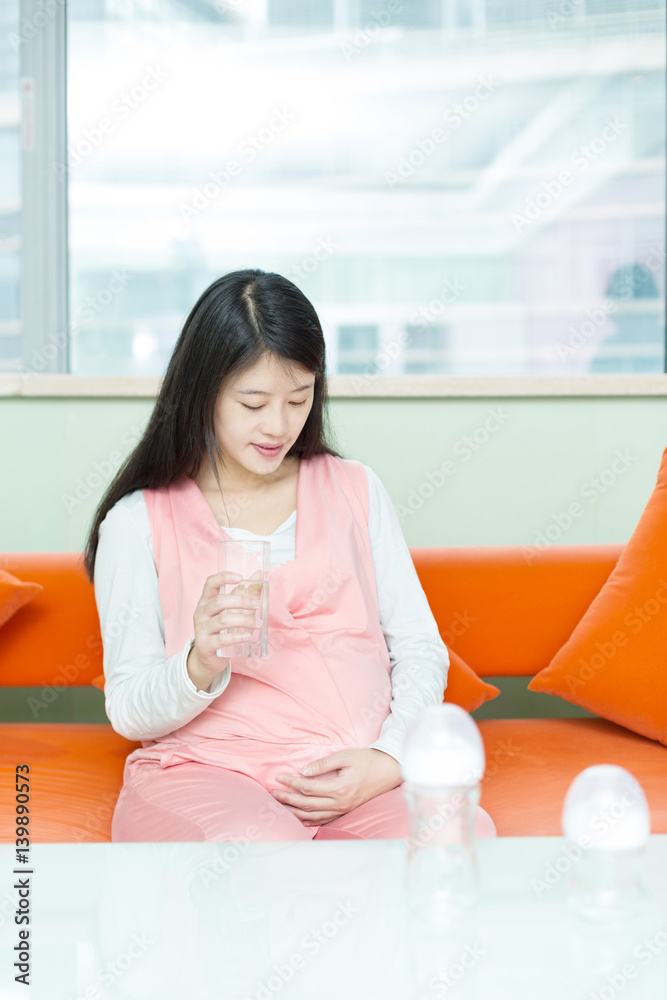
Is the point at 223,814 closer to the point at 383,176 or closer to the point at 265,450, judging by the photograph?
the point at 265,450

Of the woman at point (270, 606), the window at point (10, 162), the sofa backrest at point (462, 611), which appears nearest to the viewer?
the woman at point (270, 606)

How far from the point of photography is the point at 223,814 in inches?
43.9

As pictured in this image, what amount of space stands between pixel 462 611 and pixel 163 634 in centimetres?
60

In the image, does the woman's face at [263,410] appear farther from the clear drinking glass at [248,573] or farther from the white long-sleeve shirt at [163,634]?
the clear drinking glass at [248,573]

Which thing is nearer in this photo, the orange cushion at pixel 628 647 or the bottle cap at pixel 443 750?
the bottle cap at pixel 443 750

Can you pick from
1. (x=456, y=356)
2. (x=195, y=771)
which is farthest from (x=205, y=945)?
(x=456, y=356)

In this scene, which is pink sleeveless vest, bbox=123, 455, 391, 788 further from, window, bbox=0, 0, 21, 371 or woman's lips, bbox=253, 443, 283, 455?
window, bbox=0, 0, 21, 371

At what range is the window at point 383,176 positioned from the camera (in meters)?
2.42

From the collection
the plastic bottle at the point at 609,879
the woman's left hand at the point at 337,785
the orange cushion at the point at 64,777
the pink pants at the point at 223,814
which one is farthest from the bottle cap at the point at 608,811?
the orange cushion at the point at 64,777

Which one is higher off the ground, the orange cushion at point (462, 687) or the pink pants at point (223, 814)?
the orange cushion at point (462, 687)

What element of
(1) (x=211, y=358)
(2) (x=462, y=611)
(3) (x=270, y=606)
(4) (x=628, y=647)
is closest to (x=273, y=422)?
(1) (x=211, y=358)

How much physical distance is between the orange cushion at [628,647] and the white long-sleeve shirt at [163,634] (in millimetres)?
327

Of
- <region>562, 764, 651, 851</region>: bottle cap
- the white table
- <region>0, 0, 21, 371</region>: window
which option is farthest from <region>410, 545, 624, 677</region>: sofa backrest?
<region>0, 0, 21, 371</region>: window

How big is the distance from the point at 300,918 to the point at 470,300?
1.99 metres
